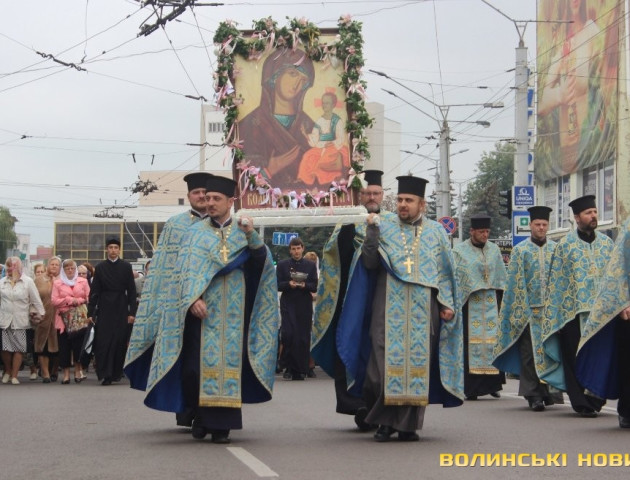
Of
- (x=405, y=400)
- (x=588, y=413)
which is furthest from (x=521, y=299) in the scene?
(x=405, y=400)

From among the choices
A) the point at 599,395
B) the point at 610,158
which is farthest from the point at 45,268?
the point at 610,158

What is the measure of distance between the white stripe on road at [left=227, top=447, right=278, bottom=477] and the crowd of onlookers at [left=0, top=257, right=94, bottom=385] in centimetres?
1031

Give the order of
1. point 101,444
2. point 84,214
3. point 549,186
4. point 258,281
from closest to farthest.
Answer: point 101,444 → point 258,281 → point 549,186 → point 84,214

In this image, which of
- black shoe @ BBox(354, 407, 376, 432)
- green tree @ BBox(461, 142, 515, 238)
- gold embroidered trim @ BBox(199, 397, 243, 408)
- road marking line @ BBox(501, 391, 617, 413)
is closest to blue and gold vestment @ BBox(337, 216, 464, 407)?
black shoe @ BBox(354, 407, 376, 432)

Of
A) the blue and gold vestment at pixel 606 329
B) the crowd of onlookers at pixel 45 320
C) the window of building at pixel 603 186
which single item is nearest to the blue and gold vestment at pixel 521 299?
the blue and gold vestment at pixel 606 329

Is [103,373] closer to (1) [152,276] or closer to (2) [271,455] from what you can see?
(1) [152,276]

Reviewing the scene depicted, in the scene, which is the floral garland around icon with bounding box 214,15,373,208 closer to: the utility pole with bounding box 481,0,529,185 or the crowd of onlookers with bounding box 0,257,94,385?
the crowd of onlookers with bounding box 0,257,94,385

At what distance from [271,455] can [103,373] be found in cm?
1007

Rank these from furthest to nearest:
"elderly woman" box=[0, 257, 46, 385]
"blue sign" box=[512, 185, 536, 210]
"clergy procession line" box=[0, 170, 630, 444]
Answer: "blue sign" box=[512, 185, 536, 210], "elderly woman" box=[0, 257, 46, 385], "clergy procession line" box=[0, 170, 630, 444]

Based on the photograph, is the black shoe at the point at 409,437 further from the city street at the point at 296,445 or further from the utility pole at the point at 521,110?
the utility pole at the point at 521,110

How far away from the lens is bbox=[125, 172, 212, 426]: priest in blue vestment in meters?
11.3

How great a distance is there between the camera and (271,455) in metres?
9.39

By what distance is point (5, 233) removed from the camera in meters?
107

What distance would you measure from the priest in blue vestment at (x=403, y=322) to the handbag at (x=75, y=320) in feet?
32.4
